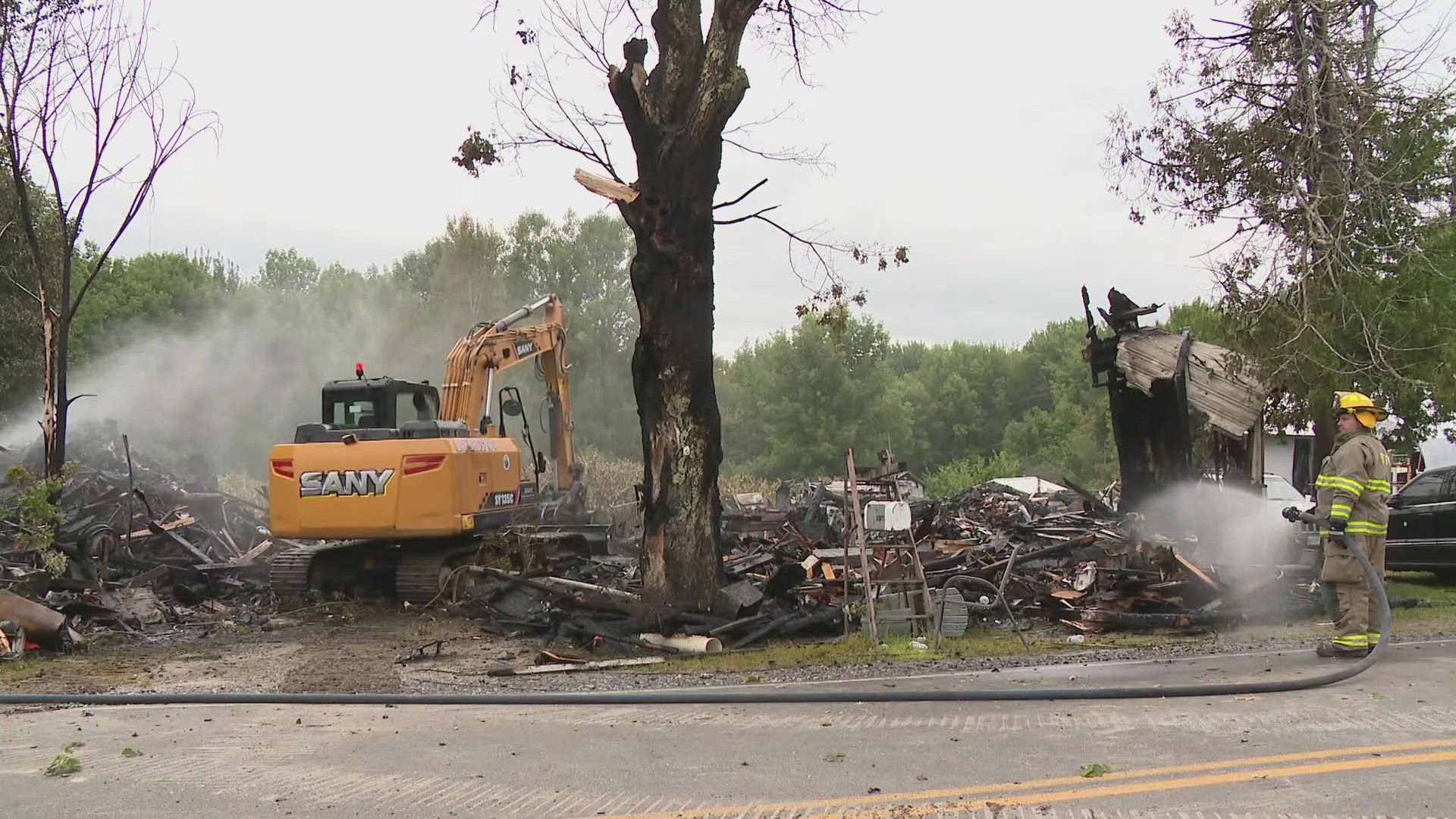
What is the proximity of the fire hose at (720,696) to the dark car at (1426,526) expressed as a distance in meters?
8.23

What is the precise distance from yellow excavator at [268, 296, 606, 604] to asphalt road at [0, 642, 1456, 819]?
20.4 feet

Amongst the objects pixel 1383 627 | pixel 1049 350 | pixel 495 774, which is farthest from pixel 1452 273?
pixel 1049 350

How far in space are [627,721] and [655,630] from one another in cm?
435

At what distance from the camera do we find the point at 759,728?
706 cm

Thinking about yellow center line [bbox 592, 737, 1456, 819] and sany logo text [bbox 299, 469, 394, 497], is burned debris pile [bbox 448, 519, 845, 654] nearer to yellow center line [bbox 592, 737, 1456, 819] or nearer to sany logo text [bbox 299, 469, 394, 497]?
sany logo text [bbox 299, 469, 394, 497]

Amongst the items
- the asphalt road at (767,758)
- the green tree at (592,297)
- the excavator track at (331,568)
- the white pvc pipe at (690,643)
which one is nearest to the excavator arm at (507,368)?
the excavator track at (331,568)

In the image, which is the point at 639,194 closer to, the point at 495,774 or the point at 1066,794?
the point at 495,774

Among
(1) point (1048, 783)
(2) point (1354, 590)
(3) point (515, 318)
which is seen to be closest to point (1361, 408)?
(2) point (1354, 590)

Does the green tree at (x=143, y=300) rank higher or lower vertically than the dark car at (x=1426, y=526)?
higher

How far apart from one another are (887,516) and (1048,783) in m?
6.30

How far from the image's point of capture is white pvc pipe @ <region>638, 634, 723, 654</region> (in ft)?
36.2

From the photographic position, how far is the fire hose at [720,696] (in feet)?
24.8

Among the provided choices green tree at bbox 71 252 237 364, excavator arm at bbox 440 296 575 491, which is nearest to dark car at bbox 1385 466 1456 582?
excavator arm at bbox 440 296 575 491

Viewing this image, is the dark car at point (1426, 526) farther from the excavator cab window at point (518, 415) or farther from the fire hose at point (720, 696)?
the excavator cab window at point (518, 415)
